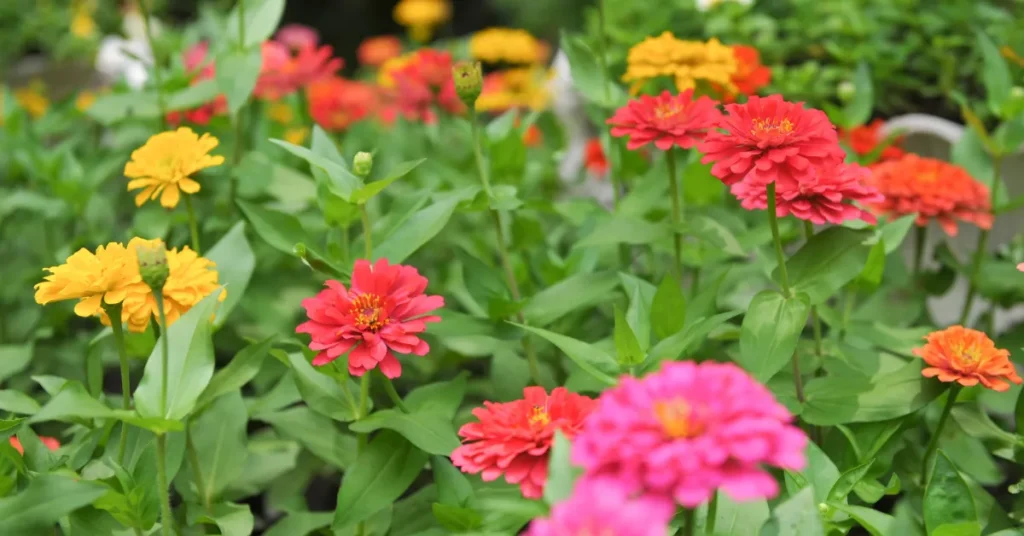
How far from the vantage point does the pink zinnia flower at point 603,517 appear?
0.27 meters

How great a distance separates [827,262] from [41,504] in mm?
476

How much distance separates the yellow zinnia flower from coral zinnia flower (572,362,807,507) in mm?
417

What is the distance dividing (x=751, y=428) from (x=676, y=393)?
0.03 meters

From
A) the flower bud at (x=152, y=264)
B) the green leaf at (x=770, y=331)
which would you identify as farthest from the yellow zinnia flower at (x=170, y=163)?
the green leaf at (x=770, y=331)

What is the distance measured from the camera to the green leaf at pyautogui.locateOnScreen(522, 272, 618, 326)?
0.66 meters

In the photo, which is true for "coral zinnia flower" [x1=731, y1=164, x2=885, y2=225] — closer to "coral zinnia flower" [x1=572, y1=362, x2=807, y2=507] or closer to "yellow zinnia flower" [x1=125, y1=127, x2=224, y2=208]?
"coral zinnia flower" [x1=572, y1=362, x2=807, y2=507]

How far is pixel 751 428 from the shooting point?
298 mm

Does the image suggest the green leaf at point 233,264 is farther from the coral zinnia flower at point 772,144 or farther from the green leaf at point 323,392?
the coral zinnia flower at point 772,144

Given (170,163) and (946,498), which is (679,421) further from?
(170,163)

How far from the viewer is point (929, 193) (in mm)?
737

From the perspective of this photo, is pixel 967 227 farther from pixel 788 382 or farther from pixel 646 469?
pixel 646 469

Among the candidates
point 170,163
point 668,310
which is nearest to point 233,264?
point 170,163

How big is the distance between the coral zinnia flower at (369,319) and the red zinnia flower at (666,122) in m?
0.18

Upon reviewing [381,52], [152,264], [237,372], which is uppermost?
[152,264]
